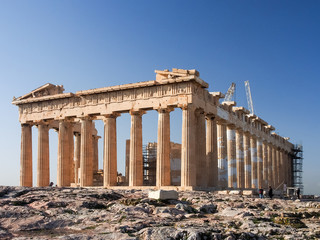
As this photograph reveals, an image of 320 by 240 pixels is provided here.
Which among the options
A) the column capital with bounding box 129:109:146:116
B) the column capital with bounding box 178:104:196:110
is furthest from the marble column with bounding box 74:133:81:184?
the column capital with bounding box 178:104:196:110

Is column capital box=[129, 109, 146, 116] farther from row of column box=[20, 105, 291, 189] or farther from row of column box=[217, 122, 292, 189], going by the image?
row of column box=[217, 122, 292, 189]

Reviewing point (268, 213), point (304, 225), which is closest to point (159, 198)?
point (268, 213)

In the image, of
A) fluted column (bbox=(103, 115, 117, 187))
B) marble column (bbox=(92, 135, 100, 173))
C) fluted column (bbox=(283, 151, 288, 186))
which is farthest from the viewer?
fluted column (bbox=(283, 151, 288, 186))

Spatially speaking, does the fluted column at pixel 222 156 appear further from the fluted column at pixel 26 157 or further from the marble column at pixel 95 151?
the fluted column at pixel 26 157

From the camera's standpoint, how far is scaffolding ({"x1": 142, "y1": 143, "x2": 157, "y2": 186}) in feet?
155

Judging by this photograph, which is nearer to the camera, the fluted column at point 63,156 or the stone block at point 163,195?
the stone block at point 163,195

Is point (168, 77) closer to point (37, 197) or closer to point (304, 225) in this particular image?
point (37, 197)

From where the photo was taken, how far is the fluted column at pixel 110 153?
38.1 m

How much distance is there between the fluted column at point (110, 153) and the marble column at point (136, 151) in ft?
7.67

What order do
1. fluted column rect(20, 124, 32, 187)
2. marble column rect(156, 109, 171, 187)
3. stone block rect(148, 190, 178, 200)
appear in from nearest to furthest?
stone block rect(148, 190, 178, 200) → marble column rect(156, 109, 171, 187) → fluted column rect(20, 124, 32, 187)

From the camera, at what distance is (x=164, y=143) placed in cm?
3469

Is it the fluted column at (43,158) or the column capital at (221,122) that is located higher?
the column capital at (221,122)

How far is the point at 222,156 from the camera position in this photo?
135ft

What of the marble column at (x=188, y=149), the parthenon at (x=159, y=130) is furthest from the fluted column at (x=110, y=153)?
the marble column at (x=188, y=149)
